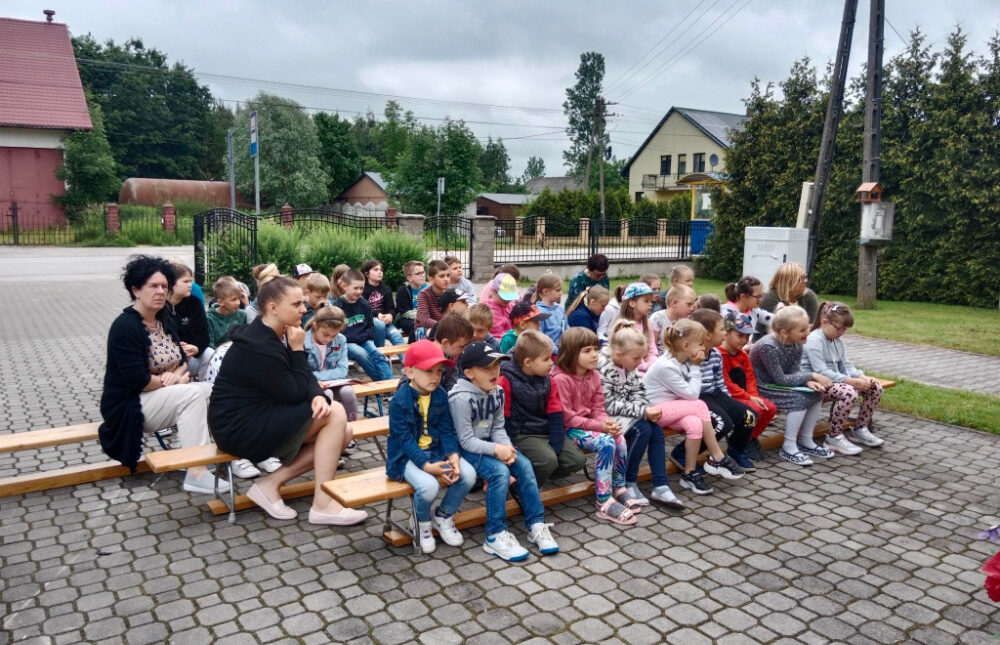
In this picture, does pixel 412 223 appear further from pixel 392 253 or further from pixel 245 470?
pixel 245 470

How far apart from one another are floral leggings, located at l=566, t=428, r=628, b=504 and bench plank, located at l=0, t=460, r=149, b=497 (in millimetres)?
3267

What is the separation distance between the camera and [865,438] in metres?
6.84

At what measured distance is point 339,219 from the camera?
695 inches

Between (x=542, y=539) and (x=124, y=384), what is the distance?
118 inches

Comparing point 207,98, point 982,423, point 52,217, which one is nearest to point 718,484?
point 982,423

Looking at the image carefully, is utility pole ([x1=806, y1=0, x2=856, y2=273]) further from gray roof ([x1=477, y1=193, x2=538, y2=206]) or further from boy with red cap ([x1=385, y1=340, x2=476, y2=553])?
gray roof ([x1=477, y1=193, x2=538, y2=206])

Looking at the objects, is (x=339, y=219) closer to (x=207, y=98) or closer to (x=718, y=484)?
(x=718, y=484)

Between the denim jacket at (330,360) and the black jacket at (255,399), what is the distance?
1.57 metres

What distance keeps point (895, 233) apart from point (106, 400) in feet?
57.2

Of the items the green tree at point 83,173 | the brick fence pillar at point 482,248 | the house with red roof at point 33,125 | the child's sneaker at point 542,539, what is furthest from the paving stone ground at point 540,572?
the house with red roof at point 33,125

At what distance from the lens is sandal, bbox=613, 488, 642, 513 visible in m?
5.26

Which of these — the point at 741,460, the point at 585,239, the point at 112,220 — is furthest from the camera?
the point at 112,220

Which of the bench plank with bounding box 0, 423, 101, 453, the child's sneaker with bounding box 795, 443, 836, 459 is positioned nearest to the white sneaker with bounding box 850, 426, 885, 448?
the child's sneaker with bounding box 795, 443, 836, 459

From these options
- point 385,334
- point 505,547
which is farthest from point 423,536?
point 385,334
